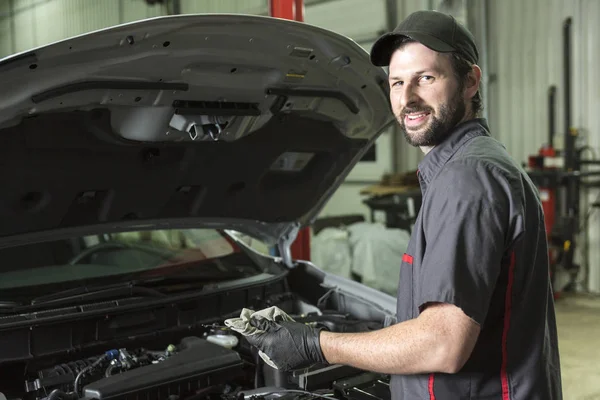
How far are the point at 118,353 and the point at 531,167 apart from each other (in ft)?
18.9

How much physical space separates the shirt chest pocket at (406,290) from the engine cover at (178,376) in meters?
0.76

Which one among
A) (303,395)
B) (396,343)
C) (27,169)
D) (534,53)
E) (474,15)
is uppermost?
(474,15)

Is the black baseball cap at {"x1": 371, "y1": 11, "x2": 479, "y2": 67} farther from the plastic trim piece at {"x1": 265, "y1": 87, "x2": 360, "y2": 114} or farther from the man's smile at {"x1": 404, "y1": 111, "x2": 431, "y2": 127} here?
the plastic trim piece at {"x1": 265, "y1": 87, "x2": 360, "y2": 114}

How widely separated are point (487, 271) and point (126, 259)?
168 centimetres

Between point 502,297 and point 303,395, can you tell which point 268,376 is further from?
point 502,297

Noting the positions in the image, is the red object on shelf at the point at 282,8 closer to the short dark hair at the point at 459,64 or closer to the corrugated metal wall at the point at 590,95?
Answer: the short dark hair at the point at 459,64

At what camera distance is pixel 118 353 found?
2.11 m

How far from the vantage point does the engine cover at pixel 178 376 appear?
184 centimetres

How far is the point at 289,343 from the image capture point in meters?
1.58

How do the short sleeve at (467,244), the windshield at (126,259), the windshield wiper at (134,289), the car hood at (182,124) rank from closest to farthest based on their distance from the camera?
the short sleeve at (467,244), the car hood at (182,124), the windshield wiper at (134,289), the windshield at (126,259)

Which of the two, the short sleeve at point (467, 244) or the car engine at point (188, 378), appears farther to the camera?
the car engine at point (188, 378)

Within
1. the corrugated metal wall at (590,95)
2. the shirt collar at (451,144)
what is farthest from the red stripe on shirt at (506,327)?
the corrugated metal wall at (590,95)

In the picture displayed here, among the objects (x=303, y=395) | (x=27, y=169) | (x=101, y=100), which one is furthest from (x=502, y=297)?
(x=27, y=169)

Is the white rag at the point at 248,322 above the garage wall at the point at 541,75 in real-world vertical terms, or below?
below
